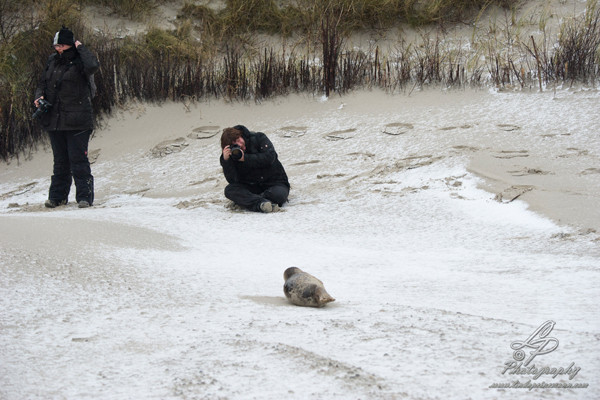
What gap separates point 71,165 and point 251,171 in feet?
5.21

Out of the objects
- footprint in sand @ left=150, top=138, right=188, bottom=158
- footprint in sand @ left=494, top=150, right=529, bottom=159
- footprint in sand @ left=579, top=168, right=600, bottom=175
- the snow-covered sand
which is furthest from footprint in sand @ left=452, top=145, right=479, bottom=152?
footprint in sand @ left=150, top=138, right=188, bottom=158

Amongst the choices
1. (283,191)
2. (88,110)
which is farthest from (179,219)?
(88,110)

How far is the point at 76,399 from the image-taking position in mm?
1440

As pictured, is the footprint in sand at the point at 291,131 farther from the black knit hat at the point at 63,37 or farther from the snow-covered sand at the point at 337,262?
the black knit hat at the point at 63,37

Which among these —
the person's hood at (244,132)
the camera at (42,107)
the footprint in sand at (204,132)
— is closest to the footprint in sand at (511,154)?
the person's hood at (244,132)

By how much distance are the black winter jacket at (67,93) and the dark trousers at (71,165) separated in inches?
3.7

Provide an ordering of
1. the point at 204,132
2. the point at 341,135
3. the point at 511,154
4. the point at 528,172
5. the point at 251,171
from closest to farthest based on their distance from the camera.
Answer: the point at 528,172
the point at 251,171
the point at 511,154
the point at 341,135
the point at 204,132

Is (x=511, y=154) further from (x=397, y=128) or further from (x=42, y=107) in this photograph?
(x=42, y=107)

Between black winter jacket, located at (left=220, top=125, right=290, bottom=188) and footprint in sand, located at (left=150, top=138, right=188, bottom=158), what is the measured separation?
2040 mm

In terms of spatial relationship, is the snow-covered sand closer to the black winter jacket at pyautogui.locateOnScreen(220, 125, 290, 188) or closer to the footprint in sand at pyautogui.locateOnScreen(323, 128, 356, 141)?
the footprint in sand at pyautogui.locateOnScreen(323, 128, 356, 141)

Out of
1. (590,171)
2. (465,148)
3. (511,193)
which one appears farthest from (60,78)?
(590,171)

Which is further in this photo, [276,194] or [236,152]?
[276,194]

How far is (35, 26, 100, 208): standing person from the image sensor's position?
17.1ft

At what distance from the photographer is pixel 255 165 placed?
4773 millimetres
